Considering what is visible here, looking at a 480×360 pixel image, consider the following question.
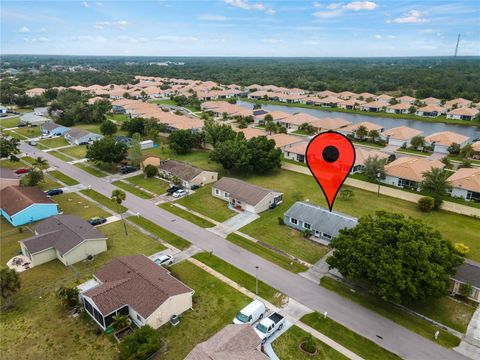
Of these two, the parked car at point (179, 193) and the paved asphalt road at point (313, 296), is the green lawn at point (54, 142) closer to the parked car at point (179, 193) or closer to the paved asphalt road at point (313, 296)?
the paved asphalt road at point (313, 296)

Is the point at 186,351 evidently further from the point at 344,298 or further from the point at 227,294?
the point at 344,298

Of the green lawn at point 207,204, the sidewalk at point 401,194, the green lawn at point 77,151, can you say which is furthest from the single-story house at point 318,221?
the green lawn at point 77,151

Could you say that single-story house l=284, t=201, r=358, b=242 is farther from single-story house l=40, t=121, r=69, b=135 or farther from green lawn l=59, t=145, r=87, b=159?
single-story house l=40, t=121, r=69, b=135

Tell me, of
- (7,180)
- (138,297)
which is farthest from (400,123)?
(7,180)

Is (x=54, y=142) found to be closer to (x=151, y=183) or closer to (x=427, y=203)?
(x=151, y=183)

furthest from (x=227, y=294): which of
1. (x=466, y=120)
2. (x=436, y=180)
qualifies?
(x=466, y=120)
